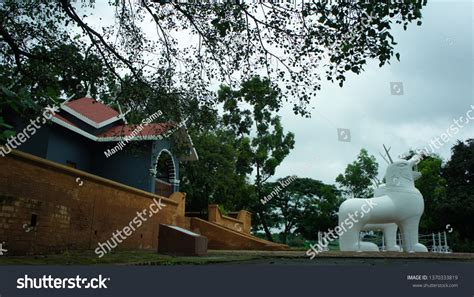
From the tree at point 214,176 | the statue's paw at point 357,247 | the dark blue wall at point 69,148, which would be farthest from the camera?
the tree at point 214,176

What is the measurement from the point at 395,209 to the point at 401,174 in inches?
40.2

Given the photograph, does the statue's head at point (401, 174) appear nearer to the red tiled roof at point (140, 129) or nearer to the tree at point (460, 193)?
the red tiled roof at point (140, 129)

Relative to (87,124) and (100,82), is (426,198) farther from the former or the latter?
(100,82)

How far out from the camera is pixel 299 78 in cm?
796

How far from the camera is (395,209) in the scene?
36.5 ft

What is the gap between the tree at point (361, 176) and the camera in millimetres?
29759

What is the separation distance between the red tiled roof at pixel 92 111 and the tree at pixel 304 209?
51.2 feet

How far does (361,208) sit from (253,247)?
708cm

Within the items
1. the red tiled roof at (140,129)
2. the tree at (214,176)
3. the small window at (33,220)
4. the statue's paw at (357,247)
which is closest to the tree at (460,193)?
the tree at (214,176)

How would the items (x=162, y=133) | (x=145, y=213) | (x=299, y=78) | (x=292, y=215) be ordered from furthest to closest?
1. (x=292, y=215)
2. (x=145, y=213)
3. (x=162, y=133)
4. (x=299, y=78)

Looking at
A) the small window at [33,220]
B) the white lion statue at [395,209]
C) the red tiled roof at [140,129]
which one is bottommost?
the small window at [33,220]

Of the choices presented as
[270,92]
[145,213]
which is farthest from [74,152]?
[270,92]

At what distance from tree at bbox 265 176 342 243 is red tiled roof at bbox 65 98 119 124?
1560 centimetres

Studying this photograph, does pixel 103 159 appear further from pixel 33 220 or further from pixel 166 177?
pixel 33 220
